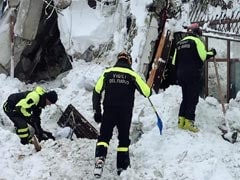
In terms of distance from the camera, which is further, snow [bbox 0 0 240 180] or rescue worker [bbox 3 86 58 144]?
rescue worker [bbox 3 86 58 144]

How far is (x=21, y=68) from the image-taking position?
517 inches

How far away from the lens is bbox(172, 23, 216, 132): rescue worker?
8352mm

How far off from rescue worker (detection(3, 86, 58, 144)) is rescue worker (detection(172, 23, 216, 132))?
2.29 meters

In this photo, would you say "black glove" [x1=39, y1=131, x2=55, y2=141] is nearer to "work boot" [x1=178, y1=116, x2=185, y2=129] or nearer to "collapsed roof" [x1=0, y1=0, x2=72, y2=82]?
"work boot" [x1=178, y1=116, x2=185, y2=129]

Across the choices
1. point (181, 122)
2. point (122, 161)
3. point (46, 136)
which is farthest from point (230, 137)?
point (46, 136)

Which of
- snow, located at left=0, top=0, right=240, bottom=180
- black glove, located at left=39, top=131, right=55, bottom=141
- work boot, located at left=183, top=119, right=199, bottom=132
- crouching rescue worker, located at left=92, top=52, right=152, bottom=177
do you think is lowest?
black glove, located at left=39, top=131, right=55, bottom=141

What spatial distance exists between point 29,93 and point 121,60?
2299 mm

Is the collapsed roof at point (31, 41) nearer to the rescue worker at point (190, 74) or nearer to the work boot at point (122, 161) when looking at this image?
the rescue worker at point (190, 74)

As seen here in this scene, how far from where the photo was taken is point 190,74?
843 centimetres

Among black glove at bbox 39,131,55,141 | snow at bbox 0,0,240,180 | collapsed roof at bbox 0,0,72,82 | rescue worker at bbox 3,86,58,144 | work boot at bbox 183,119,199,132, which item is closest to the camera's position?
snow at bbox 0,0,240,180

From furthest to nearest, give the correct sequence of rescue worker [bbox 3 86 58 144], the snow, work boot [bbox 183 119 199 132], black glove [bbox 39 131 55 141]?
black glove [bbox 39 131 55 141] < rescue worker [bbox 3 86 58 144] < work boot [bbox 183 119 199 132] < the snow

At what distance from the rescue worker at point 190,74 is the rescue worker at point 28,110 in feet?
7.50

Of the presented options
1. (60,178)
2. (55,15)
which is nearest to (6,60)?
(55,15)

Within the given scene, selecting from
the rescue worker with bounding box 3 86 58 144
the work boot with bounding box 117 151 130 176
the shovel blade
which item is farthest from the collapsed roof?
the work boot with bounding box 117 151 130 176
